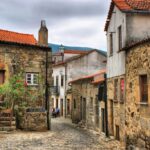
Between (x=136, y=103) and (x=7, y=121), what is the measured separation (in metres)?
9.22

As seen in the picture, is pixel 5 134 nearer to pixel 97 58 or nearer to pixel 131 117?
pixel 131 117

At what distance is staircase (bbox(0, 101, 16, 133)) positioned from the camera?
1944cm

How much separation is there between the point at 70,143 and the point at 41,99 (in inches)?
283

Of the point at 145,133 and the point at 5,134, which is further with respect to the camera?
the point at 5,134

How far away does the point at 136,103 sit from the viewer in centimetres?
1371

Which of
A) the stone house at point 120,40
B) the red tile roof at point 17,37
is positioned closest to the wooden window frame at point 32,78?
the red tile roof at point 17,37

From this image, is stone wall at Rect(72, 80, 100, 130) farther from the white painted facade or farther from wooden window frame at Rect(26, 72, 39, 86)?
the white painted facade

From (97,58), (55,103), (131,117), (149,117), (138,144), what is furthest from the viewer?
(55,103)

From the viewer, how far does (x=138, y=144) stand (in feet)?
44.3

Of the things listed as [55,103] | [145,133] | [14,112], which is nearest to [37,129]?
[14,112]

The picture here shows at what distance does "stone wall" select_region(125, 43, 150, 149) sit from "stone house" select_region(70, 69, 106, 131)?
5.87 meters

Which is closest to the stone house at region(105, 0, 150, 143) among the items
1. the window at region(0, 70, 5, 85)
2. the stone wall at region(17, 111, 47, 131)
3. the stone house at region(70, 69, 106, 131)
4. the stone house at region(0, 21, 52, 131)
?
the stone house at region(70, 69, 106, 131)

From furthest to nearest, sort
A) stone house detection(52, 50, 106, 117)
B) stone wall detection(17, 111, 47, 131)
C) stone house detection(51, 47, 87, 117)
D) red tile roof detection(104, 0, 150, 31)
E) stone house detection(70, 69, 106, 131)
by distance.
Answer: stone house detection(51, 47, 87, 117) → stone house detection(52, 50, 106, 117) → stone house detection(70, 69, 106, 131) → stone wall detection(17, 111, 47, 131) → red tile roof detection(104, 0, 150, 31)

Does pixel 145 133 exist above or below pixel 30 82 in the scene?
below
